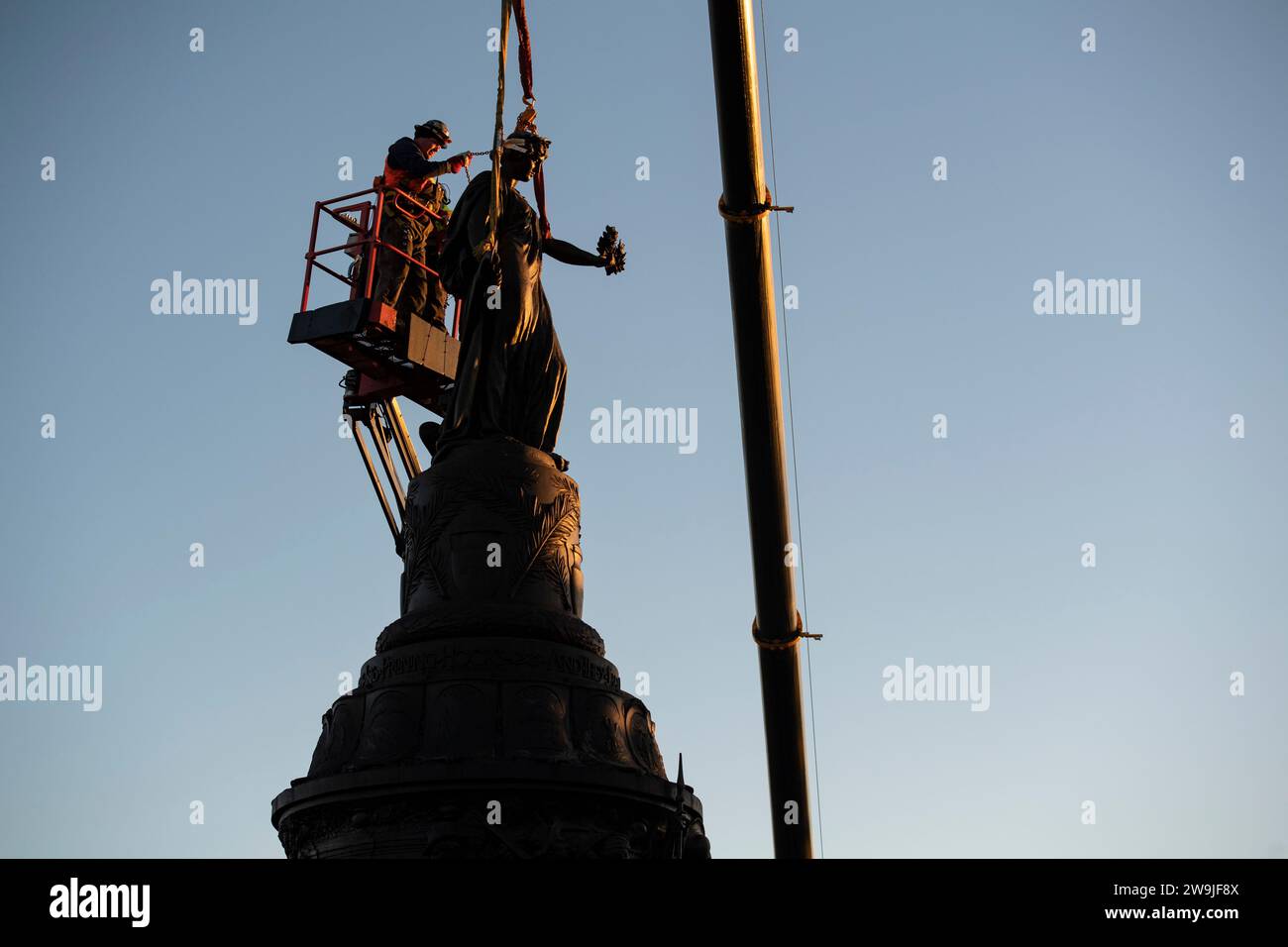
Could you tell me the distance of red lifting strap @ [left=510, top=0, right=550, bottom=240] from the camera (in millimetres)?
11320

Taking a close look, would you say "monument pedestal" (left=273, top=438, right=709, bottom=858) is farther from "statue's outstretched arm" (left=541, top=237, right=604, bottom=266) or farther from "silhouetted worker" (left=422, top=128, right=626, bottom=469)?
"statue's outstretched arm" (left=541, top=237, right=604, bottom=266)

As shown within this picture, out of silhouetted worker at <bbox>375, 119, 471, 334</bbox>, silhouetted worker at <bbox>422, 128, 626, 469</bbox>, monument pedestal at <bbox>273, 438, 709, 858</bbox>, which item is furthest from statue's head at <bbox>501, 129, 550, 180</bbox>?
silhouetted worker at <bbox>375, 119, 471, 334</bbox>

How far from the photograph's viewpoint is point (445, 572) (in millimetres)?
10672

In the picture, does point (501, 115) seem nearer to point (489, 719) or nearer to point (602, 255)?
point (602, 255)

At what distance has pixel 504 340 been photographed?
11586 millimetres

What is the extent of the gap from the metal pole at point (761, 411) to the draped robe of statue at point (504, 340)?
5.75ft

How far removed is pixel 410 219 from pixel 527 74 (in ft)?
13.3

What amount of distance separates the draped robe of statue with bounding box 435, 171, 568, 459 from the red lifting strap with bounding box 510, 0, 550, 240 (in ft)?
1.01

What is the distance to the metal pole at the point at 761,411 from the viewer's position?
10969mm

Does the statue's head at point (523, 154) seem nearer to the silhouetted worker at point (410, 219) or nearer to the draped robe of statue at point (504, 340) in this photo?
the draped robe of statue at point (504, 340)

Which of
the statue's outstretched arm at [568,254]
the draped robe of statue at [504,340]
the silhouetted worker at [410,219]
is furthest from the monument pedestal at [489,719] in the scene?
the silhouetted worker at [410,219]
